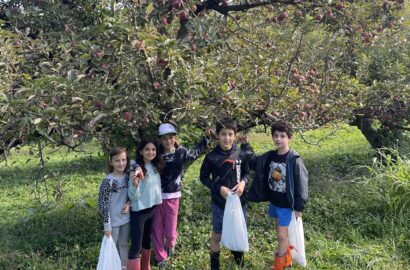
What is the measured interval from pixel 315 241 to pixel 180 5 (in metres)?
2.35

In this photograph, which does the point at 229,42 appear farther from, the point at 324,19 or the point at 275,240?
the point at 275,240

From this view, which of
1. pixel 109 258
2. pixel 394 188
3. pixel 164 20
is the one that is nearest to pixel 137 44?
pixel 164 20

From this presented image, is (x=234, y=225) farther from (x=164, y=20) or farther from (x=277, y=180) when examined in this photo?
(x=164, y=20)

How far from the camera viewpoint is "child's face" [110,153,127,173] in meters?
3.29

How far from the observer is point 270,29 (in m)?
4.37

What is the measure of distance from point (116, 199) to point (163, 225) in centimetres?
56

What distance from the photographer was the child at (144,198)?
3.37m

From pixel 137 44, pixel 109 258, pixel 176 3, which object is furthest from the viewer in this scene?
pixel 109 258

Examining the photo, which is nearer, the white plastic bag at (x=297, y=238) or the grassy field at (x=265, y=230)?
the white plastic bag at (x=297, y=238)

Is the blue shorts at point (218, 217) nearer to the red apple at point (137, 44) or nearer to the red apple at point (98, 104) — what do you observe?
the red apple at point (98, 104)

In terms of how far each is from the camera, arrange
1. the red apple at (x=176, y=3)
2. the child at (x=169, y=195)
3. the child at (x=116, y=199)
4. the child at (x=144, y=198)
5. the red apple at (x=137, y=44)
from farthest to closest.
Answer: the child at (x=169, y=195) → the child at (x=144, y=198) → the child at (x=116, y=199) → the red apple at (x=176, y=3) → the red apple at (x=137, y=44)

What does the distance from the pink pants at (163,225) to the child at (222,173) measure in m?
0.35

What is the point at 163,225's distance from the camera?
12.2ft

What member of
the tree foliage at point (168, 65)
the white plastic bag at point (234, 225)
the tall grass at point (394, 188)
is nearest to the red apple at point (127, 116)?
the tree foliage at point (168, 65)
